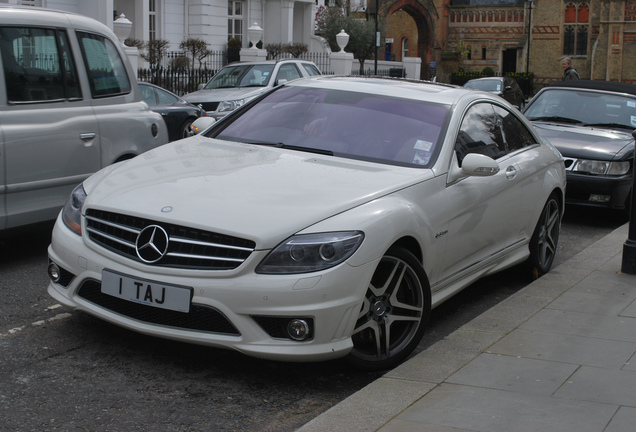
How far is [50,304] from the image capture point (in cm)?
591

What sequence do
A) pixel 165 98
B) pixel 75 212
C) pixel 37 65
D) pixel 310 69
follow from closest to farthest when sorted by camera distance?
pixel 75 212, pixel 37 65, pixel 165 98, pixel 310 69

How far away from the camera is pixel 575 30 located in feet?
221

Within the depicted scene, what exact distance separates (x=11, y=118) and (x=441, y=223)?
137 inches

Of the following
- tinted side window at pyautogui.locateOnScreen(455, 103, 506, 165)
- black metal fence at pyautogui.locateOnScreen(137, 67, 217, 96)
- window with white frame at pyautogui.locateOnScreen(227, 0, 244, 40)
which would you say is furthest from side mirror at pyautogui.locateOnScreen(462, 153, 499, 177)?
window with white frame at pyautogui.locateOnScreen(227, 0, 244, 40)

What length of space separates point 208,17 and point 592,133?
27.9 meters

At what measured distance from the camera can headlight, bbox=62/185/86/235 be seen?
196 inches

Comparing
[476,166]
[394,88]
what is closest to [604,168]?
[394,88]

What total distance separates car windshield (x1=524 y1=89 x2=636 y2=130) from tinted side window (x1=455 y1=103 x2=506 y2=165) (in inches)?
211

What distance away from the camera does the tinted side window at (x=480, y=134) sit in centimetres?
597

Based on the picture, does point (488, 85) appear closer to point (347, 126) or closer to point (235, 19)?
point (235, 19)

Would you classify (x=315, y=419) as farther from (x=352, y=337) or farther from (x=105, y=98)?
(x=105, y=98)

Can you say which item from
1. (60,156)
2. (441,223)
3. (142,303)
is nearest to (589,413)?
(441,223)

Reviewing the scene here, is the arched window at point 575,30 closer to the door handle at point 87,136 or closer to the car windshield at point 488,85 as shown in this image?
the car windshield at point 488,85

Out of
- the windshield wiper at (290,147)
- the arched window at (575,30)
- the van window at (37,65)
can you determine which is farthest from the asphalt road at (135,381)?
the arched window at (575,30)
